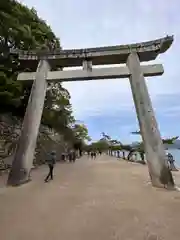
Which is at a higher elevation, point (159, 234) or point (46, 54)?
point (46, 54)

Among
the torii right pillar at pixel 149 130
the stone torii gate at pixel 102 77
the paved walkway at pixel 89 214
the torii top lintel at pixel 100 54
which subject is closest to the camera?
the paved walkway at pixel 89 214

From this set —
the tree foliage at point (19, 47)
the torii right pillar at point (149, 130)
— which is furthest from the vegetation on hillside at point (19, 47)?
the torii right pillar at point (149, 130)

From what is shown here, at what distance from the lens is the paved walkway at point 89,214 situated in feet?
16.3

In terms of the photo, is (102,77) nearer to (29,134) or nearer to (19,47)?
(29,134)

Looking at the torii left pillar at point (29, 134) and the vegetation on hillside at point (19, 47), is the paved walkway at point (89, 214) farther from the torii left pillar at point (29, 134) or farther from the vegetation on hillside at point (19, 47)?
the vegetation on hillside at point (19, 47)

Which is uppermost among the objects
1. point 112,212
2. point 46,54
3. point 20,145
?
point 46,54

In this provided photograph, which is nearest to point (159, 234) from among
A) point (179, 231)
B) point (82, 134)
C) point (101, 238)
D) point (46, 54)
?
point (179, 231)

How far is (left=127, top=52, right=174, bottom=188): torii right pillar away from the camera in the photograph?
968 cm

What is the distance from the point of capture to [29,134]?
10.8m

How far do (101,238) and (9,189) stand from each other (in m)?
5.48

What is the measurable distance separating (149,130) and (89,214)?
505 centimetres

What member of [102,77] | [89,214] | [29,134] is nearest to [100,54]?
[102,77]

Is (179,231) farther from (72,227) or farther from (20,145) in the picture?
(20,145)

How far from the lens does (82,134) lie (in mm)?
57969
